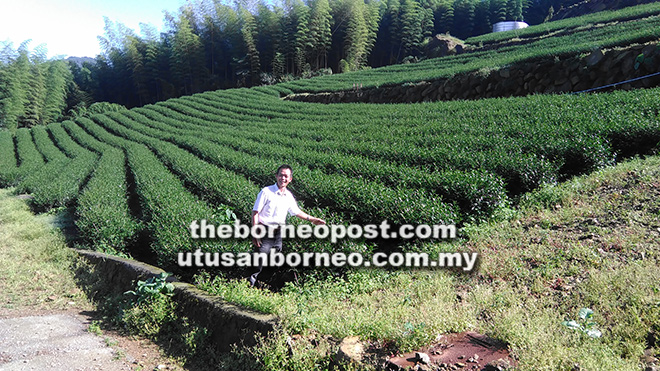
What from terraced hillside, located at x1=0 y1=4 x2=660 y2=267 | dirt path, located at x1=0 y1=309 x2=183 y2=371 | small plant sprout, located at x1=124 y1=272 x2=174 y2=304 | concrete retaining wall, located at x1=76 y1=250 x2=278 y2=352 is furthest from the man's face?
dirt path, located at x1=0 y1=309 x2=183 y2=371

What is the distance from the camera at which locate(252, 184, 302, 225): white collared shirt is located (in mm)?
5312

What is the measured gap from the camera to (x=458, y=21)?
6500cm

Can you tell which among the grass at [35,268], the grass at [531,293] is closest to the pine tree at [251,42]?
the grass at [35,268]

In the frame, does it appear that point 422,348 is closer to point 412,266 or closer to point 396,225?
point 412,266

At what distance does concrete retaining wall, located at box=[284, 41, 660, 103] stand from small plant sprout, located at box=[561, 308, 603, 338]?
45.4 feet

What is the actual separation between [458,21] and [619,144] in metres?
64.1

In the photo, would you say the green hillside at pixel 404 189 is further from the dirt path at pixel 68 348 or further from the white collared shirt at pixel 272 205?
the dirt path at pixel 68 348

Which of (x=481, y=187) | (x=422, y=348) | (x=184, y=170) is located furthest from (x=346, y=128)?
(x=422, y=348)

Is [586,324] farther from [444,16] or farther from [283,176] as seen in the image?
[444,16]

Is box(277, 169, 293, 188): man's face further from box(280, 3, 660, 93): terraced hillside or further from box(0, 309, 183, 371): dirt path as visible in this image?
box(280, 3, 660, 93): terraced hillside

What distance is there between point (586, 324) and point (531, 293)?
1.04m

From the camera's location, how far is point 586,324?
3.51m

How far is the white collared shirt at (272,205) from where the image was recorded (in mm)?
5312

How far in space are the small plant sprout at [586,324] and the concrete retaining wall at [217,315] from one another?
2.85 meters
